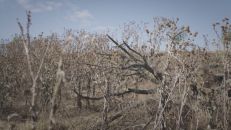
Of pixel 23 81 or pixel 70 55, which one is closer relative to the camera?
pixel 23 81

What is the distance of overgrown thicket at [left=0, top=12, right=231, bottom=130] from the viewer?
3.60m

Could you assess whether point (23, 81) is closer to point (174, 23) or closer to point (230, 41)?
point (174, 23)

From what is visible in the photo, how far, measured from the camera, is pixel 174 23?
9.05 m

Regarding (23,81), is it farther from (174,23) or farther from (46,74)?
(174,23)

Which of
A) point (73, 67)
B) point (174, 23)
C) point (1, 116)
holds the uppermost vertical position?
point (174, 23)

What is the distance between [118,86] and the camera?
444 inches

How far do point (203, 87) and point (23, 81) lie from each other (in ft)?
39.7

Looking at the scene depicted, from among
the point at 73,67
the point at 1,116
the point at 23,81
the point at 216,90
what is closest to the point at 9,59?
the point at 23,81

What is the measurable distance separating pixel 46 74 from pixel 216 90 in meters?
10.2

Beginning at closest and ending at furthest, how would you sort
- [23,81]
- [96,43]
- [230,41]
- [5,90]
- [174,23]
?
[230,41] < [174,23] < [5,90] < [23,81] < [96,43]

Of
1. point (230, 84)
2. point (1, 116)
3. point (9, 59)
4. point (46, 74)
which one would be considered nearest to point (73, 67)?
point (46, 74)

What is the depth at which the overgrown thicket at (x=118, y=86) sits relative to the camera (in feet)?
11.8

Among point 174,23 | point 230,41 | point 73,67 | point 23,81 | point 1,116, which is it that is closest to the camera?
point 230,41

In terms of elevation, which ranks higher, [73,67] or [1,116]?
[73,67]
